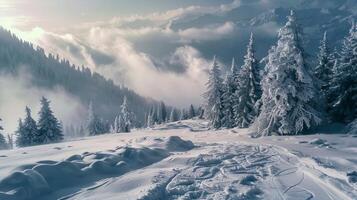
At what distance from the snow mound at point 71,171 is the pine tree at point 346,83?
80.7ft

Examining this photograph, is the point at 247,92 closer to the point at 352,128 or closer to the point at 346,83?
the point at 346,83

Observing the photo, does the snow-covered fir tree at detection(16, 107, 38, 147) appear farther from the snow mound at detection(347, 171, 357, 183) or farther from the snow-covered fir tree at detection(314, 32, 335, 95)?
the snow mound at detection(347, 171, 357, 183)

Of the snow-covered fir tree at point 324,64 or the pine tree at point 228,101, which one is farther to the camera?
the pine tree at point 228,101

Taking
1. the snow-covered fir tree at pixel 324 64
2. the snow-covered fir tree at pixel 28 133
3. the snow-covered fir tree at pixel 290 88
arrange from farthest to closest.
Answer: the snow-covered fir tree at pixel 28 133 < the snow-covered fir tree at pixel 324 64 < the snow-covered fir tree at pixel 290 88

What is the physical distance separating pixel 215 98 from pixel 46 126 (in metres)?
28.6

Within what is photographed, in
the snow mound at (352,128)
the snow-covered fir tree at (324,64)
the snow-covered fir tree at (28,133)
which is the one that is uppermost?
the snow-covered fir tree at (324,64)

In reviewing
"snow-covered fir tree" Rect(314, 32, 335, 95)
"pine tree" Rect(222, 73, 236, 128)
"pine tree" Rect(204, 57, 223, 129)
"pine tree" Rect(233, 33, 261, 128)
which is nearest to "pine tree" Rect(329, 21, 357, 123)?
"snow-covered fir tree" Rect(314, 32, 335, 95)

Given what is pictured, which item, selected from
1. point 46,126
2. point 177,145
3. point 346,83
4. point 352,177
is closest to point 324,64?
point 346,83

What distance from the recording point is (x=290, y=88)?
107ft

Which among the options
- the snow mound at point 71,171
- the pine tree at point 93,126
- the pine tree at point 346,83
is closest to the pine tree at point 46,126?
the pine tree at point 93,126

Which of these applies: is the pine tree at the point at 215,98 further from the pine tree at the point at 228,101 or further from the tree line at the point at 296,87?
the tree line at the point at 296,87

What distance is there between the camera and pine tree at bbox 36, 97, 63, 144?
60344 mm

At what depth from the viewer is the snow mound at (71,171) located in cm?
1473

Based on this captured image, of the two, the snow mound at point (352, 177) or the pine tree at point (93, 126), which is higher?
the pine tree at point (93, 126)
